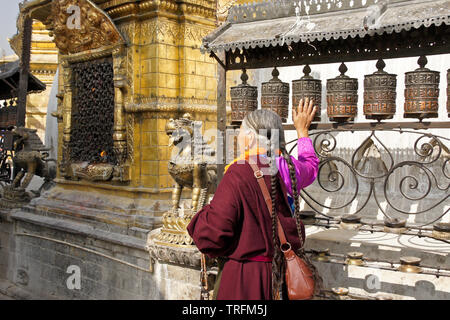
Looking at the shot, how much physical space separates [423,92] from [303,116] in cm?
96

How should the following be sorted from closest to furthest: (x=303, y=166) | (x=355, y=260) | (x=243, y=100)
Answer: (x=303, y=166) < (x=355, y=260) < (x=243, y=100)

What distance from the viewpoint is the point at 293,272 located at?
2939mm

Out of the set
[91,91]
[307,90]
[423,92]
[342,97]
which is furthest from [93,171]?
[423,92]

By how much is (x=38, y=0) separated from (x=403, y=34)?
21.4 ft

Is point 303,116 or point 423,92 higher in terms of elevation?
point 423,92

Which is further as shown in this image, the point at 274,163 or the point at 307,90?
the point at 307,90

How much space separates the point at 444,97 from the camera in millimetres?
5926

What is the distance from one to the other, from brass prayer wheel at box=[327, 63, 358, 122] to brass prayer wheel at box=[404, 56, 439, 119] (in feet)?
1.53

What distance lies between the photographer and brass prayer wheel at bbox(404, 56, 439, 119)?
3836mm

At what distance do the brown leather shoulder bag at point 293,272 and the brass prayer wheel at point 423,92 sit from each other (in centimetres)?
171

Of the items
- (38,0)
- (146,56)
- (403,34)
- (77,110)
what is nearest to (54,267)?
(77,110)

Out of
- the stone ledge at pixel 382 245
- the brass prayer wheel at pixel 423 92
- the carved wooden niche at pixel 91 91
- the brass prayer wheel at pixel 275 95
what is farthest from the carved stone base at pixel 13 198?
the brass prayer wheel at pixel 423 92

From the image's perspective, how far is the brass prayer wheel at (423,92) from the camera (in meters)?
3.84

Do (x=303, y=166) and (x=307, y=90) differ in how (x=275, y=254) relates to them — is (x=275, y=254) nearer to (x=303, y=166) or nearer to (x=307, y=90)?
(x=303, y=166)
